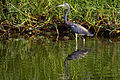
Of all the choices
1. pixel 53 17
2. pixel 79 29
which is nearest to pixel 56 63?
pixel 79 29

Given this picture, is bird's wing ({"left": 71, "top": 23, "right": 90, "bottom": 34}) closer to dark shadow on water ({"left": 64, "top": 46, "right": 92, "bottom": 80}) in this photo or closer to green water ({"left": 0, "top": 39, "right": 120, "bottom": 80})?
green water ({"left": 0, "top": 39, "right": 120, "bottom": 80})

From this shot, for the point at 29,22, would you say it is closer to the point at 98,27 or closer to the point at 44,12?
the point at 44,12

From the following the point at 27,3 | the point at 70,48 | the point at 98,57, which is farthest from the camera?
the point at 27,3

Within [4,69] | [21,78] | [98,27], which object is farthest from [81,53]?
[98,27]

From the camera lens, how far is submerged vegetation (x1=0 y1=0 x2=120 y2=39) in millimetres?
12867

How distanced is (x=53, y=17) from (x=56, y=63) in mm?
6705

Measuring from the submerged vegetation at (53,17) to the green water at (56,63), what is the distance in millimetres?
2096

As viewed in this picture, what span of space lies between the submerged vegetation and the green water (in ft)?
6.88

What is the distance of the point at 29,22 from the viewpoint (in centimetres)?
1394

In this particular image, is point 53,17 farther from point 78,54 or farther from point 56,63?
point 56,63

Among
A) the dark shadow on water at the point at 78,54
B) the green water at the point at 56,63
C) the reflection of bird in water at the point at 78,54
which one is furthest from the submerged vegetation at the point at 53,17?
the reflection of bird in water at the point at 78,54

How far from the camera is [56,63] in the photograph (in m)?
7.80

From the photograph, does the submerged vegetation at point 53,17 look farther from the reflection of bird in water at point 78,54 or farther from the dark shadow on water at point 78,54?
the reflection of bird in water at point 78,54

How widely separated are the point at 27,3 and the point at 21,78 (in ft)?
23.8
